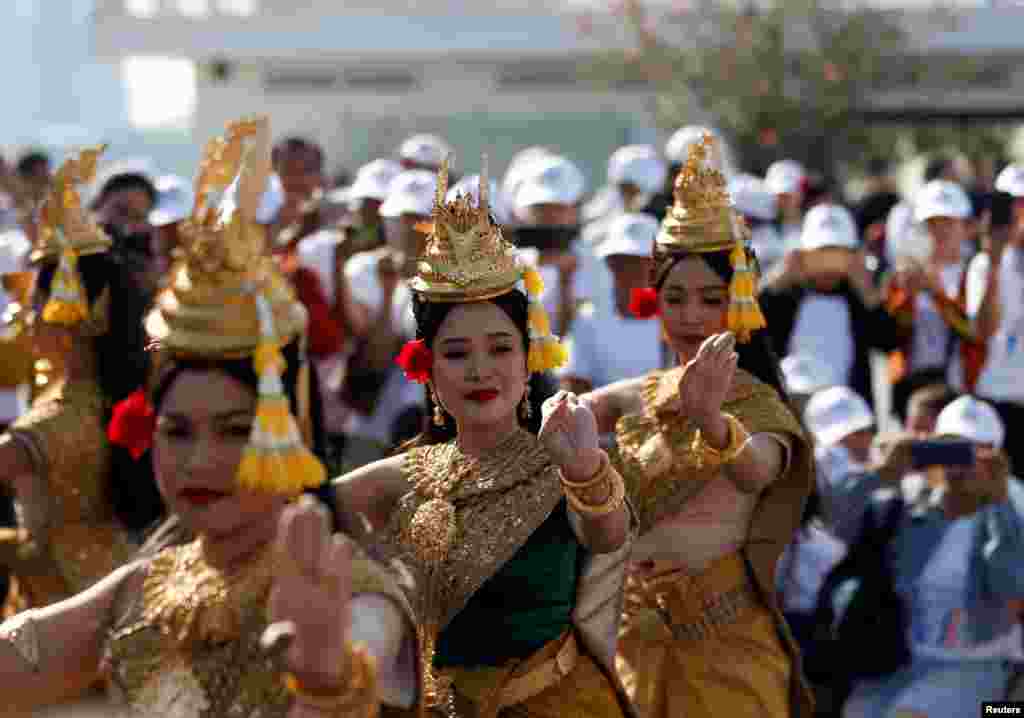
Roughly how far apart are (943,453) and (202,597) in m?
4.32

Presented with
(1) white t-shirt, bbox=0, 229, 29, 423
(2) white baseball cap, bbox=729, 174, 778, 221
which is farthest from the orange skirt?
(2) white baseball cap, bbox=729, 174, 778, 221

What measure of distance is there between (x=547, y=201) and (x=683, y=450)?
4.16 meters

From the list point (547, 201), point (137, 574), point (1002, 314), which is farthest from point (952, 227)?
point (137, 574)

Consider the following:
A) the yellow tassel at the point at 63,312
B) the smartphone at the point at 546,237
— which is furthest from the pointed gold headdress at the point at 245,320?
the smartphone at the point at 546,237

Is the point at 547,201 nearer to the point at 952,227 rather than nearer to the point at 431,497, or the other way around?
the point at 952,227

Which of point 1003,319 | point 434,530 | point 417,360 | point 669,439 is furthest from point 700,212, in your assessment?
point 1003,319

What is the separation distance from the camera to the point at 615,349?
328 inches

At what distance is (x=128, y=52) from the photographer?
91.9ft

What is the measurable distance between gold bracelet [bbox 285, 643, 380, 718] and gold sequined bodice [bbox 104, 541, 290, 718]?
0.16 meters

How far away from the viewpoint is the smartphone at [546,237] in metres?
9.10

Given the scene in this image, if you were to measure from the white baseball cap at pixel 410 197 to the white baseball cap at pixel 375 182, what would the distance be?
25.5 inches

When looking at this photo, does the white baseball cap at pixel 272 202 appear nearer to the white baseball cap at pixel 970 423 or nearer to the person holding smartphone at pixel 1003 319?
the person holding smartphone at pixel 1003 319

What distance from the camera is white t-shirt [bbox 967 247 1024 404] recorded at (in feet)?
29.4

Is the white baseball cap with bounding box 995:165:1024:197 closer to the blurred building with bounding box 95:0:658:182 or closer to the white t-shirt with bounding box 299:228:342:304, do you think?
the white t-shirt with bounding box 299:228:342:304
